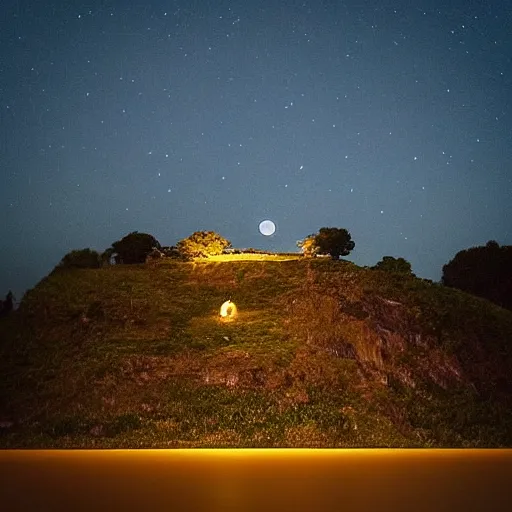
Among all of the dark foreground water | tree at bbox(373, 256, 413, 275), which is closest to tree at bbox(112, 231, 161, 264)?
tree at bbox(373, 256, 413, 275)

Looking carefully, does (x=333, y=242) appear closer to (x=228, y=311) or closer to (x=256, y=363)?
(x=228, y=311)

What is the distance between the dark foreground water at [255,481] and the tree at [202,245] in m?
25.7

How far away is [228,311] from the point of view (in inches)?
1265

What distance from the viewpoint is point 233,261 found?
41188mm

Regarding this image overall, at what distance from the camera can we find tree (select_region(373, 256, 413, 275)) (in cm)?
4339

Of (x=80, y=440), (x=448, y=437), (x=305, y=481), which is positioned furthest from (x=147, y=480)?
(x=448, y=437)

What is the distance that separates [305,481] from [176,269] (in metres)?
29.7

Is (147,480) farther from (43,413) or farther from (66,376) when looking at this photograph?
(66,376)

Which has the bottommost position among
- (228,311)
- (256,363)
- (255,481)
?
(255,481)

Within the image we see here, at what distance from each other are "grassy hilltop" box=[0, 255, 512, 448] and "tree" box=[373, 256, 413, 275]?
204 inches

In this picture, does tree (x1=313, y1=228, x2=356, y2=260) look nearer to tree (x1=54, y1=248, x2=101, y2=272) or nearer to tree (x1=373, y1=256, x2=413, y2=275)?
tree (x1=373, y1=256, x2=413, y2=275)

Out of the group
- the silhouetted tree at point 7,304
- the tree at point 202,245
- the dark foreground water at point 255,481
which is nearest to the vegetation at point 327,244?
the tree at point 202,245

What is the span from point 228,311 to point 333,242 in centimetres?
1520

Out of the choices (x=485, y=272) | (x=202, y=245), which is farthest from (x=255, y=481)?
(x=485, y=272)
